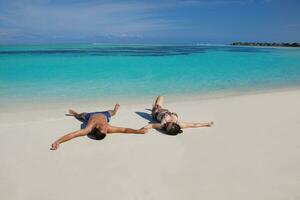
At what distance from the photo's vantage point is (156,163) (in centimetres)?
391

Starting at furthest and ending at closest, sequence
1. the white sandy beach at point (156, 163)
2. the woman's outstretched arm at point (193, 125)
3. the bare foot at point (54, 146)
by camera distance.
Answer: the woman's outstretched arm at point (193, 125)
the bare foot at point (54, 146)
the white sandy beach at point (156, 163)

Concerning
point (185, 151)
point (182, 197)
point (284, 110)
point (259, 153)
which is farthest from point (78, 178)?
point (284, 110)

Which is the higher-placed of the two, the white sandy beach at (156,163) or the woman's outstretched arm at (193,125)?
the woman's outstretched arm at (193,125)

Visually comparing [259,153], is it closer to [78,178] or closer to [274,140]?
[274,140]

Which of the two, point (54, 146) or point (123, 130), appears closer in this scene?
point (54, 146)

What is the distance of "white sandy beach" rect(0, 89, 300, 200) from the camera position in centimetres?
324

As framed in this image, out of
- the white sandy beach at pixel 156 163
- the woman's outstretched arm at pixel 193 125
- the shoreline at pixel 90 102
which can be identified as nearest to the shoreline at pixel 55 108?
the shoreline at pixel 90 102

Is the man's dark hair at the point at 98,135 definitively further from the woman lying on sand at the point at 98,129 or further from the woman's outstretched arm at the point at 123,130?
the woman's outstretched arm at the point at 123,130

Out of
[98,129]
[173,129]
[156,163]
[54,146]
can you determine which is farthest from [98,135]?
[173,129]

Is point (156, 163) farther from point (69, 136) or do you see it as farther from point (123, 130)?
point (69, 136)

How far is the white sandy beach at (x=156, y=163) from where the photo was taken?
3.24 meters

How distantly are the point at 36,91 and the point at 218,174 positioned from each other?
8615 mm

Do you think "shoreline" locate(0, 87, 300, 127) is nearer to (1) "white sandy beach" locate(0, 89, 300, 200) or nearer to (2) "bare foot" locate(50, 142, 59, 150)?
(1) "white sandy beach" locate(0, 89, 300, 200)

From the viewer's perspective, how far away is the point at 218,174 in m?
3.64
